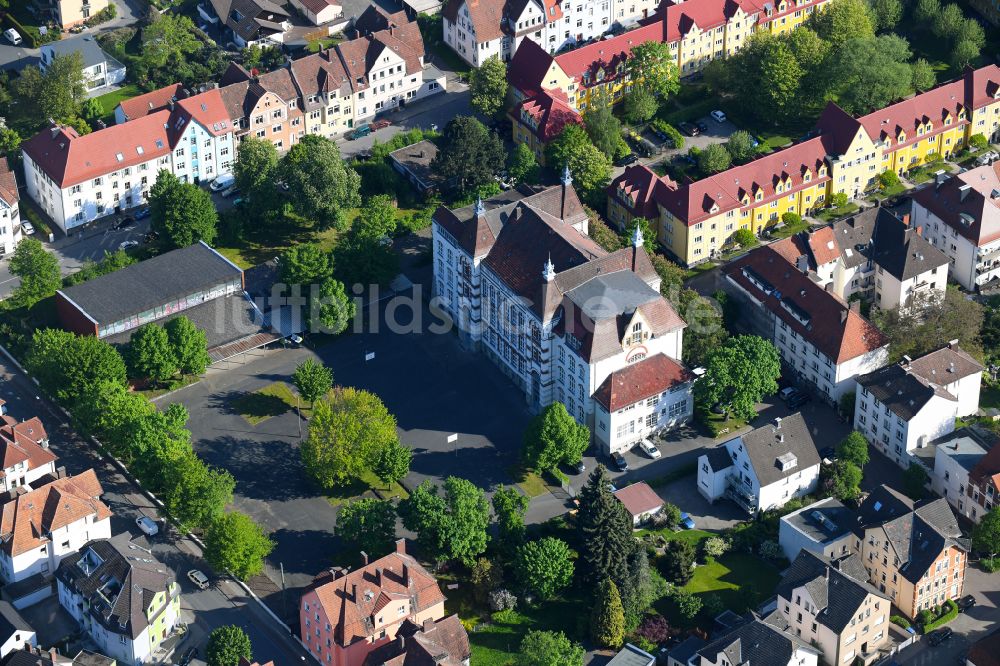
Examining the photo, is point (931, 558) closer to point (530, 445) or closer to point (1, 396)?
point (530, 445)

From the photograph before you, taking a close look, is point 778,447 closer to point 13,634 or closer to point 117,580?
point 117,580

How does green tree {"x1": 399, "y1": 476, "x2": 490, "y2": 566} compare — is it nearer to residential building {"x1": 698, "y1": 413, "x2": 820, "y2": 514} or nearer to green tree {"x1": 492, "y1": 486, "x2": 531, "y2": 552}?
green tree {"x1": 492, "y1": 486, "x2": 531, "y2": 552}

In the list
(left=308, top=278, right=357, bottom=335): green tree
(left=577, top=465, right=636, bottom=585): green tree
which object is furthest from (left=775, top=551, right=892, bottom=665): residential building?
(left=308, top=278, right=357, bottom=335): green tree

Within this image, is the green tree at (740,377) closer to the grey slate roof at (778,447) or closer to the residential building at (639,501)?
the grey slate roof at (778,447)

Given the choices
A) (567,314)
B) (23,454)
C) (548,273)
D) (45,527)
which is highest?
(548,273)

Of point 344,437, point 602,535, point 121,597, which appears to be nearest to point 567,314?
point 344,437

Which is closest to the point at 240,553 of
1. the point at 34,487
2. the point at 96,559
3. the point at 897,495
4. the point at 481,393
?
the point at 96,559

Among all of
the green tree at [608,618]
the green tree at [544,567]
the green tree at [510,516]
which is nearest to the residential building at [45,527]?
the green tree at [510,516]

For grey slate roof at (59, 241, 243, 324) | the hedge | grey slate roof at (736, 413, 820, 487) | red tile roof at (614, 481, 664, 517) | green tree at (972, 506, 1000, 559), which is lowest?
the hedge
